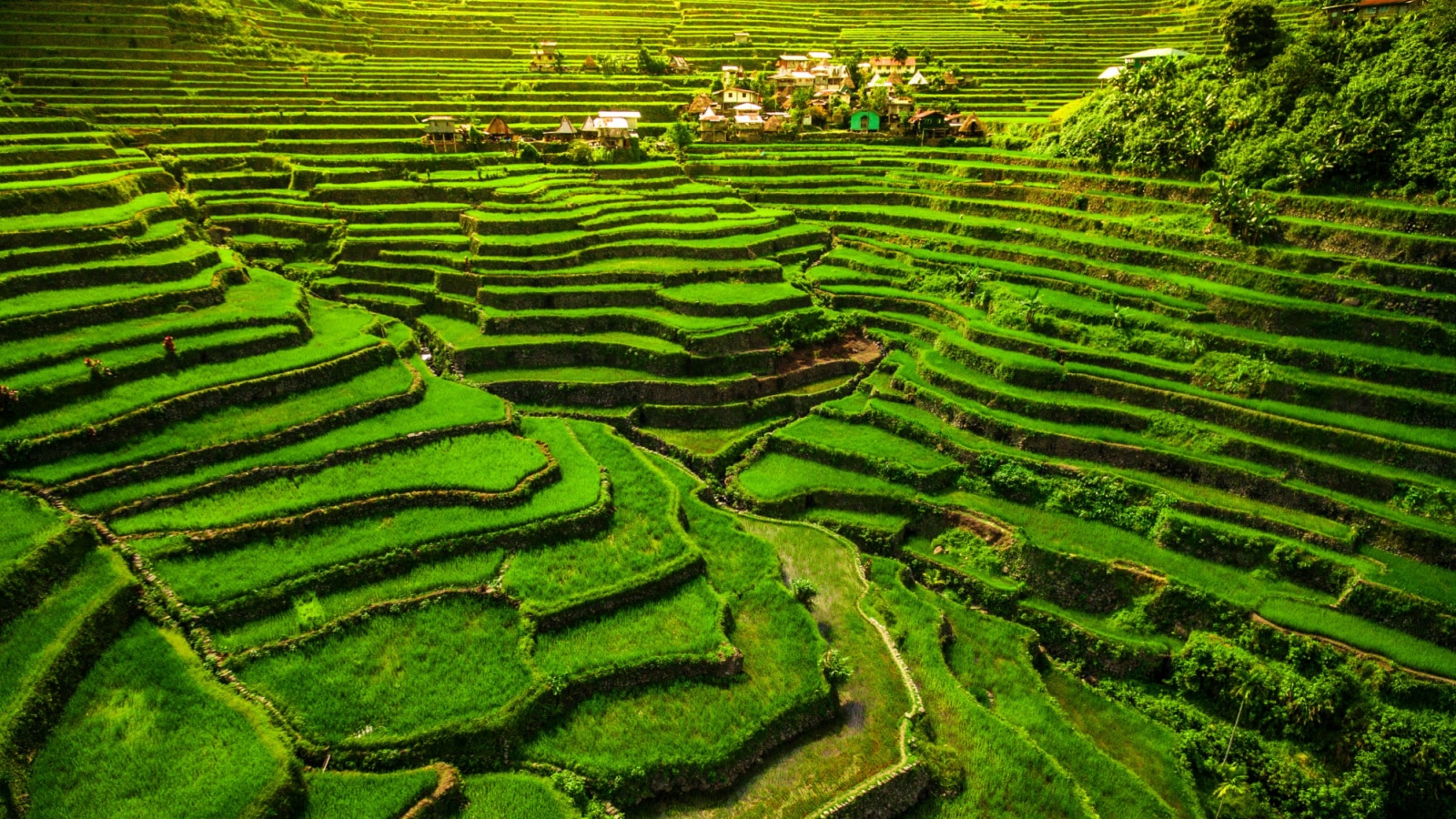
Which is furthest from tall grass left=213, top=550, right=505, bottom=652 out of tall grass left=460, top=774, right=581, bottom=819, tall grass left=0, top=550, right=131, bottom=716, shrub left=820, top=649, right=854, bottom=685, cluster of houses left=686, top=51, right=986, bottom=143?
cluster of houses left=686, top=51, right=986, bottom=143

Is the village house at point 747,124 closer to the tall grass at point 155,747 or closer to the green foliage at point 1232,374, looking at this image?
the green foliage at point 1232,374

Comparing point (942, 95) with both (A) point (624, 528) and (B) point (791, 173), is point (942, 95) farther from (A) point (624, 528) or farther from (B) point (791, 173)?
(A) point (624, 528)

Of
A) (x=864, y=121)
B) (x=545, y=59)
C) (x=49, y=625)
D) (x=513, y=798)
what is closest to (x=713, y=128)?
(x=864, y=121)

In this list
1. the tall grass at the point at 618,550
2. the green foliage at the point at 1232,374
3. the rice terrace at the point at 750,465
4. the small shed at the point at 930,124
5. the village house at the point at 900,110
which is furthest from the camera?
the village house at the point at 900,110

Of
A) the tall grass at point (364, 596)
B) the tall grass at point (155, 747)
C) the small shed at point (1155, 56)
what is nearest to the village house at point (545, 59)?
the small shed at point (1155, 56)

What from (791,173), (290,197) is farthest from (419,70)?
(791,173)

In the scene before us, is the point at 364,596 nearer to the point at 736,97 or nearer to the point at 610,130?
the point at 610,130
